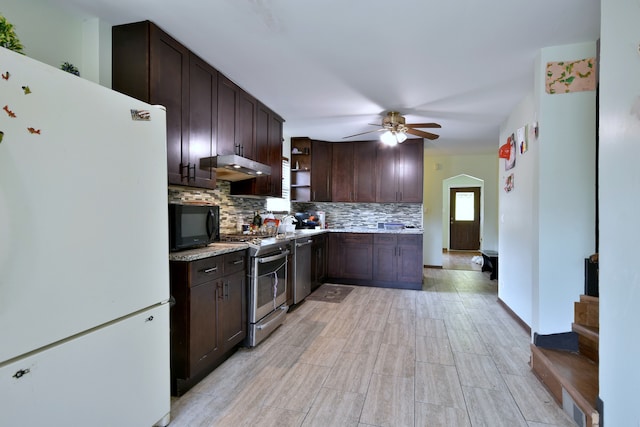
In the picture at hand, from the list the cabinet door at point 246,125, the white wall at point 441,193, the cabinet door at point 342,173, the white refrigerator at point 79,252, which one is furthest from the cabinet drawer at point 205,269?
the white wall at point 441,193

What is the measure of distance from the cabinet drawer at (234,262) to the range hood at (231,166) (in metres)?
0.71

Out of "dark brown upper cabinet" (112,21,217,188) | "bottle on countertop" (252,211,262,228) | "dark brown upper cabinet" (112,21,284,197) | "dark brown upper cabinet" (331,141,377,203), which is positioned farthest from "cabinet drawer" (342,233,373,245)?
"dark brown upper cabinet" (112,21,217,188)

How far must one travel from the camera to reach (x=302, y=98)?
3281mm

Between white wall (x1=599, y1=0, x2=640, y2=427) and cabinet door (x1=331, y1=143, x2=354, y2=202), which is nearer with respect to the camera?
white wall (x1=599, y1=0, x2=640, y2=427)

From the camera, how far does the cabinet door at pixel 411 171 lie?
5043 millimetres

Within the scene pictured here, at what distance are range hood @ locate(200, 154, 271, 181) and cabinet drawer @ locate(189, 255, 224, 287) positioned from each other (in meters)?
0.75

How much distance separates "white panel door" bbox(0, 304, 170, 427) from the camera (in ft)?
3.53

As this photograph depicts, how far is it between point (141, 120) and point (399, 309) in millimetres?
3312

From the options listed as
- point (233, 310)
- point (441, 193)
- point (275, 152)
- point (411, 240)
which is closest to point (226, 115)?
point (275, 152)

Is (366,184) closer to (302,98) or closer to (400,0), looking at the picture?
(302,98)

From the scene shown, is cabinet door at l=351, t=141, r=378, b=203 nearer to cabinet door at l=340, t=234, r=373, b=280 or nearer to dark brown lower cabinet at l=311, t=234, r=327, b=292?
cabinet door at l=340, t=234, r=373, b=280

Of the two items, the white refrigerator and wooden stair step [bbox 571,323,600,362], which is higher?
the white refrigerator

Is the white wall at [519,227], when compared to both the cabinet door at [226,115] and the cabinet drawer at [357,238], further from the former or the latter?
the cabinet door at [226,115]

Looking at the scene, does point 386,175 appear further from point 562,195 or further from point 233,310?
point 233,310
